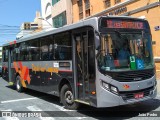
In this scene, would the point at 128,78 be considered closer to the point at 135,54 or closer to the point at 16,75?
the point at 135,54

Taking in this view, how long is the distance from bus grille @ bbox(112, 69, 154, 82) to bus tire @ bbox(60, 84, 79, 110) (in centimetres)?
215

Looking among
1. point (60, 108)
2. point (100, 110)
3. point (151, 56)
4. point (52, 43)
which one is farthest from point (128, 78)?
point (52, 43)

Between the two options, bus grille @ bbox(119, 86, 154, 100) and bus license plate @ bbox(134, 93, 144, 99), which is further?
bus license plate @ bbox(134, 93, 144, 99)

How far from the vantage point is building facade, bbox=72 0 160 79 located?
17.8m

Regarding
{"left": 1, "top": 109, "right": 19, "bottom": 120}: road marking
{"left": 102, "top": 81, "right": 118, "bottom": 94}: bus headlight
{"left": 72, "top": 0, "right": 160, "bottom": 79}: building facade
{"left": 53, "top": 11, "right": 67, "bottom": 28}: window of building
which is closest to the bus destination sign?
{"left": 102, "top": 81, "right": 118, "bottom": 94}: bus headlight

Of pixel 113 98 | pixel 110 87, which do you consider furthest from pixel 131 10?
pixel 113 98

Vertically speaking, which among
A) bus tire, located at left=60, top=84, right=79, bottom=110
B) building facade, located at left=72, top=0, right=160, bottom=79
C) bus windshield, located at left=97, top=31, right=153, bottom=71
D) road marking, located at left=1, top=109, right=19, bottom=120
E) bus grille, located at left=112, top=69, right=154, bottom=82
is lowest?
road marking, located at left=1, top=109, right=19, bottom=120

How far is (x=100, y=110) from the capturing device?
9719 mm

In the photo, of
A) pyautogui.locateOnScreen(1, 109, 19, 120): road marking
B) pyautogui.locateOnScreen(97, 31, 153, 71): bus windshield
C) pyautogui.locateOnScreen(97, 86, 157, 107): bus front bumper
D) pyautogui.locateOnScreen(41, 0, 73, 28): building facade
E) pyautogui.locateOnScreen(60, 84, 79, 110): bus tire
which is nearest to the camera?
pyautogui.locateOnScreen(97, 86, 157, 107): bus front bumper

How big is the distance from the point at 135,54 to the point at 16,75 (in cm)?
922

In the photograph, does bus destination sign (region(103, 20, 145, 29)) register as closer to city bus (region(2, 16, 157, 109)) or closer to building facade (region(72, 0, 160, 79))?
city bus (region(2, 16, 157, 109))

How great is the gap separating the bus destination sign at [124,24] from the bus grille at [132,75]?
4.49ft

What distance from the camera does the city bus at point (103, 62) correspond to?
8.09 m

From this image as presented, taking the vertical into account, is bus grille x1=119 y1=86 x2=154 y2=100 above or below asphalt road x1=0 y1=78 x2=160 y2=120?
above
